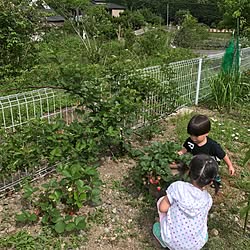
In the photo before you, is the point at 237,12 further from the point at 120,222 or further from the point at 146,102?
the point at 120,222

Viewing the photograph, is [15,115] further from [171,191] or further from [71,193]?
[171,191]

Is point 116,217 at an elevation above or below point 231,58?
below

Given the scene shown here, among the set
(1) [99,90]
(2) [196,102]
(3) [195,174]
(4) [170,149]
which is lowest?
(2) [196,102]

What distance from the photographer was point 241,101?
5.52m

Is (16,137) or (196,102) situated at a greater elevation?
(16,137)

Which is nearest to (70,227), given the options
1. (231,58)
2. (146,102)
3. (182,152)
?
(182,152)

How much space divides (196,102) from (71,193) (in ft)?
12.6

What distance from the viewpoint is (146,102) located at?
12.3ft

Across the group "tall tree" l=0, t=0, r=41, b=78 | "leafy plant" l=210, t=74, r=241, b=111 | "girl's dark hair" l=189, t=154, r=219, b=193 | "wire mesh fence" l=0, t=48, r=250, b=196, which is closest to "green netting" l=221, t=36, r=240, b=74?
"wire mesh fence" l=0, t=48, r=250, b=196

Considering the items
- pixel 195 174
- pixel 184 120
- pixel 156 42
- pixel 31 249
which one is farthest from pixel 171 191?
pixel 156 42

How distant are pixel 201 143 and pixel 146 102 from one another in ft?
4.03

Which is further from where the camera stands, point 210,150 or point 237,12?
point 237,12

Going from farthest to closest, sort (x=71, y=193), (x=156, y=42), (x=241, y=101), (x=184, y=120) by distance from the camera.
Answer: (x=156, y=42) < (x=241, y=101) < (x=184, y=120) < (x=71, y=193)

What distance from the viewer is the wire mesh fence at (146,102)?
9.01ft
